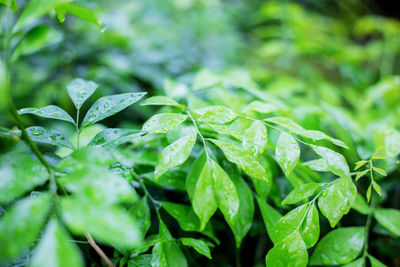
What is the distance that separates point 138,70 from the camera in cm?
134

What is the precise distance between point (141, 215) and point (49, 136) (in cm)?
24

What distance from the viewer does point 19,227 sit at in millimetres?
280

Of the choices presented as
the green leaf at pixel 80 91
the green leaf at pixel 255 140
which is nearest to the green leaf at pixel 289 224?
the green leaf at pixel 255 140

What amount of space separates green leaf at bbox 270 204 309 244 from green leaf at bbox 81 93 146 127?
0.37m

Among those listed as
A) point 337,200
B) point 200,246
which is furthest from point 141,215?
point 337,200

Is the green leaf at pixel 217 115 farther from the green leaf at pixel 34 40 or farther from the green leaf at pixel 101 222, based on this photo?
the green leaf at pixel 34 40

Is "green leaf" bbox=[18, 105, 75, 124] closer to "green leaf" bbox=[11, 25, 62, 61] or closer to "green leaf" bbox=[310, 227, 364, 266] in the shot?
"green leaf" bbox=[11, 25, 62, 61]

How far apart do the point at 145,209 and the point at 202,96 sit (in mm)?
821

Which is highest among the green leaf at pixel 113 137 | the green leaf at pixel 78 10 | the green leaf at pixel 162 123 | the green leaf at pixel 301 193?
the green leaf at pixel 78 10

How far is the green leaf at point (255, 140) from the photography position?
46cm

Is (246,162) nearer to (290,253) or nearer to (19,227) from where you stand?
(290,253)

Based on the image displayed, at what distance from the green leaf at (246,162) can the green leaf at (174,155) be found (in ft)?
0.23

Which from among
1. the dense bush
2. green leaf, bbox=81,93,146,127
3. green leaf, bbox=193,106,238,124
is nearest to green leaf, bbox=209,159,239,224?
the dense bush

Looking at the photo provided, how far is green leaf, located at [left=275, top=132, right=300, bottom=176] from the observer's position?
44 centimetres
